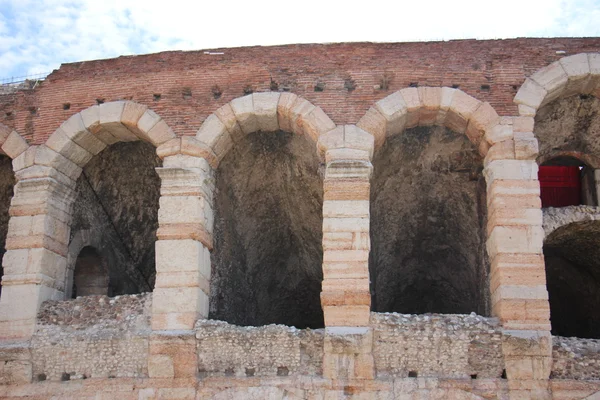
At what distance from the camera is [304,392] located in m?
11.2

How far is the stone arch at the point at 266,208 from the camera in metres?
12.8

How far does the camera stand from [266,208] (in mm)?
14812

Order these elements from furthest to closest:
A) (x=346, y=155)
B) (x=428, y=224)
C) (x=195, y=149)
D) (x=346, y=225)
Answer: (x=428, y=224) < (x=195, y=149) < (x=346, y=155) < (x=346, y=225)

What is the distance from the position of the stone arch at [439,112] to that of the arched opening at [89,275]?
5547 millimetres

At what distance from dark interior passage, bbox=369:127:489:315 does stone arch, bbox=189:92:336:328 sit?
1.21 meters

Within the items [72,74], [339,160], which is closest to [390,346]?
[339,160]

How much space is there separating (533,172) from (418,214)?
3.40 m

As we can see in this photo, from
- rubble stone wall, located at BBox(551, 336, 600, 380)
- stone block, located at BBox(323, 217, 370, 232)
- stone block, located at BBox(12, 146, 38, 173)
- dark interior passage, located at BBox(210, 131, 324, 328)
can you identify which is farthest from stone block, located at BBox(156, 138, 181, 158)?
rubble stone wall, located at BBox(551, 336, 600, 380)

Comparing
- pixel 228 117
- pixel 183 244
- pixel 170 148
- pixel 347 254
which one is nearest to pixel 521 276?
pixel 347 254

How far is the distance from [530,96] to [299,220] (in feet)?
15.5

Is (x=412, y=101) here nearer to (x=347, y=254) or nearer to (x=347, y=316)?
(x=347, y=254)

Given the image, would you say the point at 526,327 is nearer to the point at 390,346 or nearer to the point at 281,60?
the point at 390,346

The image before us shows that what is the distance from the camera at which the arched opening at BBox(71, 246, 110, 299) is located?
14.6 metres

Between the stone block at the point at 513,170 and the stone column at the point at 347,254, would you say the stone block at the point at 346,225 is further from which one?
the stone block at the point at 513,170
